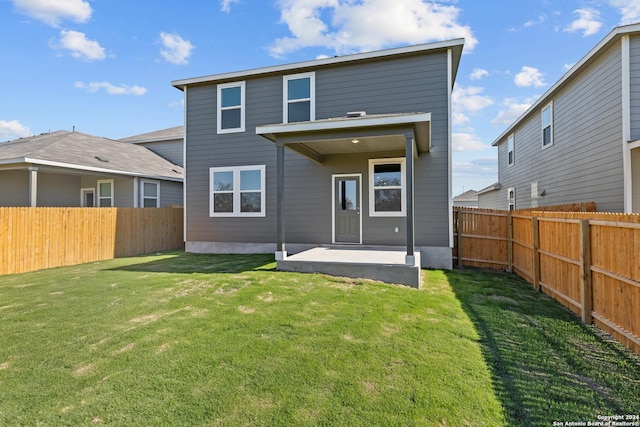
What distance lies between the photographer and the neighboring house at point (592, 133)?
291 inches

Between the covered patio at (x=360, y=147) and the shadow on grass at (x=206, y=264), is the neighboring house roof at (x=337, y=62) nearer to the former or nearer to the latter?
the covered patio at (x=360, y=147)

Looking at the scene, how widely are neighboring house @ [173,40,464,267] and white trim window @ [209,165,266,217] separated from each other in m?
0.03

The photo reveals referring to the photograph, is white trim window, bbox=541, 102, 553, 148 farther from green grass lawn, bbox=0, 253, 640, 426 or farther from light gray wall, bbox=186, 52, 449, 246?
green grass lawn, bbox=0, 253, 640, 426

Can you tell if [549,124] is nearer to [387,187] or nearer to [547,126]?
[547,126]

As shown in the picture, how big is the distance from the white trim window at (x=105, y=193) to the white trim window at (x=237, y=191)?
5911 millimetres

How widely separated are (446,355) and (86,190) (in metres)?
15.9

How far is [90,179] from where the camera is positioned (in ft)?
45.7

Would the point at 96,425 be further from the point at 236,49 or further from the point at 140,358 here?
the point at 236,49

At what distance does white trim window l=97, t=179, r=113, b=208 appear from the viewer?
13.5 metres

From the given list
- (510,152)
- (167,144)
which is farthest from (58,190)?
(510,152)

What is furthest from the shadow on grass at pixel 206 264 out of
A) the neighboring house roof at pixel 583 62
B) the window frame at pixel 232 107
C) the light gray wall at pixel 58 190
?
the neighboring house roof at pixel 583 62

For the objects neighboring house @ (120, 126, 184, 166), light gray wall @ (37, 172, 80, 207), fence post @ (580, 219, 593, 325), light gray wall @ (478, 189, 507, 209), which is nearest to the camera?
fence post @ (580, 219, 593, 325)

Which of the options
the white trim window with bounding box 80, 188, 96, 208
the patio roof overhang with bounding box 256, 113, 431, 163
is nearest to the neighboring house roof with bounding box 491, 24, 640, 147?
the patio roof overhang with bounding box 256, 113, 431, 163

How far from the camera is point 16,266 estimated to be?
25.5 ft
